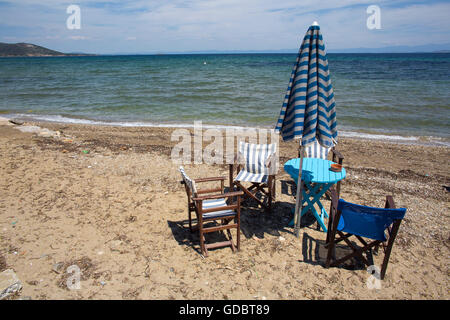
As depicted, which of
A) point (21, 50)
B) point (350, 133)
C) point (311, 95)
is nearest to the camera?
point (311, 95)

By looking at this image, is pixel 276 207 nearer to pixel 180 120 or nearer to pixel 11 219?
pixel 11 219

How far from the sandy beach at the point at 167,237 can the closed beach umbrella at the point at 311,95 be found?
65.1 inches

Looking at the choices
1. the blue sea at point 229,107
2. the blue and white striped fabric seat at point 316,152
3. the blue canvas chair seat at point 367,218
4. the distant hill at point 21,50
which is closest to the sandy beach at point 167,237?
the blue canvas chair seat at point 367,218

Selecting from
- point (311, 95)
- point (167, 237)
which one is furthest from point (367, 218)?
point (167, 237)

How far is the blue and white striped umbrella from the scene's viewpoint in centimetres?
330

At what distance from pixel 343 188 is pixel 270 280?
3104mm

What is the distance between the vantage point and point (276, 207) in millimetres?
5047

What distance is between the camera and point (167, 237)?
4.12 metres

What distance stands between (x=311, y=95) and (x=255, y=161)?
201 cm

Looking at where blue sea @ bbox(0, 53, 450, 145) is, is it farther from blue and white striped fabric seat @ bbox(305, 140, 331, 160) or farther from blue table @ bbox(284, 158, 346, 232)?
blue table @ bbox(284, 158, 346, 232)

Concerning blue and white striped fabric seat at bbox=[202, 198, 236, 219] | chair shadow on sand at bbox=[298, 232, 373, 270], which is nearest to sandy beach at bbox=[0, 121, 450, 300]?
chair shadow on sand at bbox=[298, 232, 373, 270]

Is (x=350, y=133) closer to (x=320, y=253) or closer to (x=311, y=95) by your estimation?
(x=320, y=253)

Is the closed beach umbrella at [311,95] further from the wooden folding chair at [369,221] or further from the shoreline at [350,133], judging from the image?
the shoreline at [350,133]

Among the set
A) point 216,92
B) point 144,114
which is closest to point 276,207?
point 144,114
